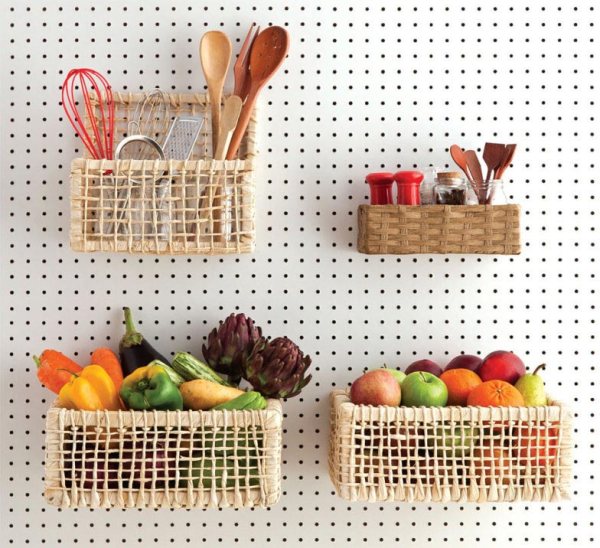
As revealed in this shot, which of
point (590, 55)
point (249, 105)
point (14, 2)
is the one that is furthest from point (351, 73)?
point (14, 2)

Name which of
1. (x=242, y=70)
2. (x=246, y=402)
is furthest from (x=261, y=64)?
(x=246, y=402)

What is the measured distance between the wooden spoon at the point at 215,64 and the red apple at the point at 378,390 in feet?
1.76

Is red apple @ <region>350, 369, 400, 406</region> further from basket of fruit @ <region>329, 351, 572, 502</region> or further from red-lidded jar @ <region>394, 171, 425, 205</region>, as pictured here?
red-lidded jar @ <region>394, 171, 425, 205</region>

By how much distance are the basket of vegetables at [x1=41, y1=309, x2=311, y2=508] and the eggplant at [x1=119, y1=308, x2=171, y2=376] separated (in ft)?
0.31

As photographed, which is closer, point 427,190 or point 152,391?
point 152,391

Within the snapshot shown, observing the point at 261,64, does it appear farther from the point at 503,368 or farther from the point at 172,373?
the point at 503,368

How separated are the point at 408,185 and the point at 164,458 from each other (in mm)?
678

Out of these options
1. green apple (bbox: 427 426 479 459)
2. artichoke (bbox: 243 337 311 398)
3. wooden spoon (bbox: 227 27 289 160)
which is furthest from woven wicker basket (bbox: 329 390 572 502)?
wooden spoon (bbox: 227 27 289 160)

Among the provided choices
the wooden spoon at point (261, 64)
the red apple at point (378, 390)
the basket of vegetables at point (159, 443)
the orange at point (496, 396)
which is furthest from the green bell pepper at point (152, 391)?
the orange at point (496, 396)

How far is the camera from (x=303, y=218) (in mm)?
1532

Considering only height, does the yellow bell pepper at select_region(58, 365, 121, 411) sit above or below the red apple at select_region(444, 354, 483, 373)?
below

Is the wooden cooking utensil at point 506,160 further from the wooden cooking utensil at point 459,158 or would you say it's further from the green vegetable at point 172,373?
the green vegetable at point 172,373

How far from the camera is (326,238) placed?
5.03ft

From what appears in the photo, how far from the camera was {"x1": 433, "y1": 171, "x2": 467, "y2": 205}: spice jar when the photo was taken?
1.41 meters
